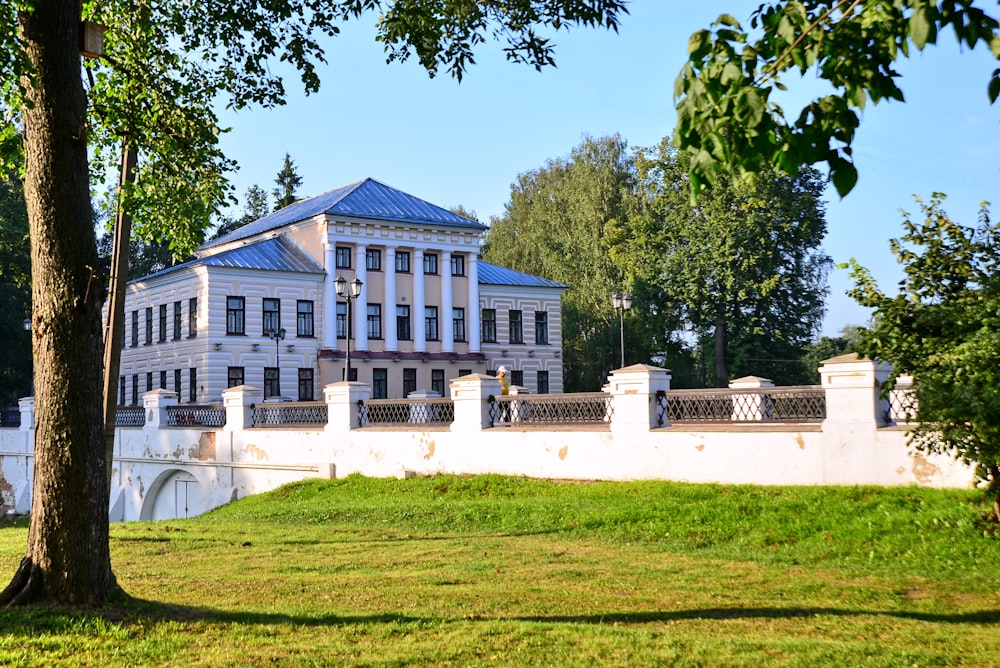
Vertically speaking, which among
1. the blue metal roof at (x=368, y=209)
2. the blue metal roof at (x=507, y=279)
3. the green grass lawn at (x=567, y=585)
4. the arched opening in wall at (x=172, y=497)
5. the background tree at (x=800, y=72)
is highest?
the blue metal roof at (x=368, y=209)

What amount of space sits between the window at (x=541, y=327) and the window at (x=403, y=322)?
766 centimetres

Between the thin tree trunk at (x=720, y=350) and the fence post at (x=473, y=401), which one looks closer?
the fence post at (x=473, y=401)

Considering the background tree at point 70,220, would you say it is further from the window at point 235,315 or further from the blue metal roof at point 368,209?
the blue metal roof at point 368,209

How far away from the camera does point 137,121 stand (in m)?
12.4

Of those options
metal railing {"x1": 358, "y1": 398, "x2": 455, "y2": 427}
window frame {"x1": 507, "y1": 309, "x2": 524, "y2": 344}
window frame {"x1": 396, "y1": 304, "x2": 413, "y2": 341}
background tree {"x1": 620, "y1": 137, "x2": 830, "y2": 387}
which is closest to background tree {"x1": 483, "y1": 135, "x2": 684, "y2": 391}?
background tree {"x1": 620, "y1": 137, "x2": 830, "y2": 387}

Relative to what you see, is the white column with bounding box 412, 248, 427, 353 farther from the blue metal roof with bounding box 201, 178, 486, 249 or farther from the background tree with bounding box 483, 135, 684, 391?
the background tree with bounding box 483, 135, 684, 391

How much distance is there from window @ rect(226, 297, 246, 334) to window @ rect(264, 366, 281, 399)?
2.02m

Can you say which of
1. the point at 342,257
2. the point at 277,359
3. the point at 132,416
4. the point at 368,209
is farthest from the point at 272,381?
the point at 132,416

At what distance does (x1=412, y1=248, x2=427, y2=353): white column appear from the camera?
48.5 metres

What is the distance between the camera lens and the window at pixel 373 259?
156ft

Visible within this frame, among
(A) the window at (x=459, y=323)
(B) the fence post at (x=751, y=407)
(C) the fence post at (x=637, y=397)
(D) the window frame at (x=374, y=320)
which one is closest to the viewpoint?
(B) the fence post at (x=751, y=407)

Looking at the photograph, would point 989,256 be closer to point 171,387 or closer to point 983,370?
point 983,370

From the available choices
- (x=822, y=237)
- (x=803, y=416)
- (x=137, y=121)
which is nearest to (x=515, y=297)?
(x=822, y=237)

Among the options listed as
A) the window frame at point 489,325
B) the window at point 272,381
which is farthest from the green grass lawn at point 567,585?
the window frame at point 489,325
